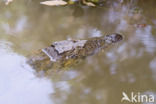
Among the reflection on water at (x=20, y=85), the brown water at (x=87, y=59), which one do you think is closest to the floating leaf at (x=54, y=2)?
the brown water at (x=87, y=59)

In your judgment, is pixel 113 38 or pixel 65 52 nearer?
pixel 65 52

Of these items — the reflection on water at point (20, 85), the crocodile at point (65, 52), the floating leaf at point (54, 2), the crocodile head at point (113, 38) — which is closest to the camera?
the reflection on water at point (20, 85)

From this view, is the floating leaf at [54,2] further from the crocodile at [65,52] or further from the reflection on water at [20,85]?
the reflection on water at [20,85]

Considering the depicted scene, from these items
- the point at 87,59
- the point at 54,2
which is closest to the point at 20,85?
the point at 87,59

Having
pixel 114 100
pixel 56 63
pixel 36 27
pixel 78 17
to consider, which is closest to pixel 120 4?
pixel 78 17

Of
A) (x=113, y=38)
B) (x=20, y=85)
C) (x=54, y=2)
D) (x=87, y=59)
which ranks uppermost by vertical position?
(x=54, y=2)

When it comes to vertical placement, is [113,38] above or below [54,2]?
below

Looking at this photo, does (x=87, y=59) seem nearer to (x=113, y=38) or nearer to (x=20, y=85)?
(x=113, y=38)

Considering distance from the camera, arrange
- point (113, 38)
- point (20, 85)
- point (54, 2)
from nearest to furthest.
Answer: point (20, 85) < point (113, 38) < point (54, 2)
